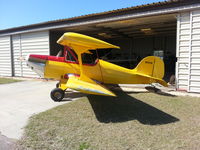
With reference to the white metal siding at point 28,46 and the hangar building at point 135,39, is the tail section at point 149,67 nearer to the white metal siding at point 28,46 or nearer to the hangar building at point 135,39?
the hangar building at point 135,39

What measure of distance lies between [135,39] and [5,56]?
14517 mm

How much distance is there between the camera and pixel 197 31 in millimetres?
6539

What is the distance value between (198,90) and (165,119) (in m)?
3.47

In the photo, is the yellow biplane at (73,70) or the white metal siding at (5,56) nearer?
the yellow biplane at (73,70)

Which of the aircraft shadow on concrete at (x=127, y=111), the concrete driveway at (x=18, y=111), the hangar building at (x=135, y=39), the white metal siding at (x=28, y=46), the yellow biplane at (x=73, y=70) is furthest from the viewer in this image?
the white metal siding at (x=28, y=46)

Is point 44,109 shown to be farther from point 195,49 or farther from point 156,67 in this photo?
point 195,49

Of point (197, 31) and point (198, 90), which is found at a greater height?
point (197, 31)

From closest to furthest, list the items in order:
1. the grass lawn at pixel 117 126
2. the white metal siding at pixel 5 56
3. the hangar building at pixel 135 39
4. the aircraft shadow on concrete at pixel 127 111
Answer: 1. the grass lawn at pixel 117 126
2. the aircraft shadow on concrete at pixel 127 111
3. the hangar building at pixel 135 39
4. the white metal siding at pixel 5 56

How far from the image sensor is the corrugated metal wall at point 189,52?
657 centimetres

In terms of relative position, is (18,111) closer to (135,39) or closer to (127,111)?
(127,111)

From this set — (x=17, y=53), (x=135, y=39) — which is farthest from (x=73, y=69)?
(x=135, y=39)

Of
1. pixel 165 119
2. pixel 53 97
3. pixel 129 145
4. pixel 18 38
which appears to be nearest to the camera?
pixel 129 145

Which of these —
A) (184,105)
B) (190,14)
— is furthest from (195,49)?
(184,105)

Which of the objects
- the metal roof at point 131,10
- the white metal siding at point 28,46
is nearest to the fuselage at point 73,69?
the metal roof at point 131,10
